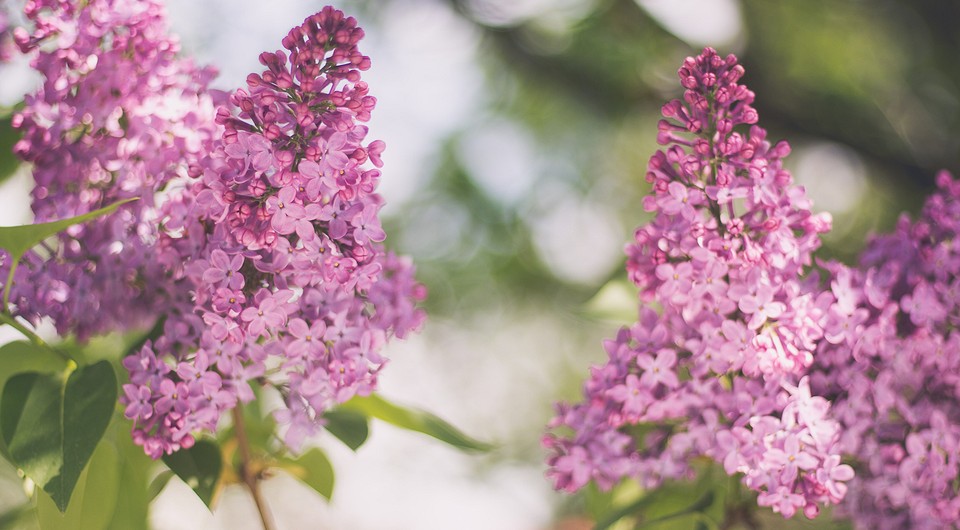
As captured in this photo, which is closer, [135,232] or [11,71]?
[135,232]

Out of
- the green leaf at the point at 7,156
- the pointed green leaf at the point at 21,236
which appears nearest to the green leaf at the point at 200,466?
the pointed green leaf at the point at 21,236

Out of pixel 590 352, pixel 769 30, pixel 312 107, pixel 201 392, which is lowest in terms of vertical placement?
pixel 590 352

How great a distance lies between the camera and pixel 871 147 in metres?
1.48

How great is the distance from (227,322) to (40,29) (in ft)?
0.71

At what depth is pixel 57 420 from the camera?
1.38 ft

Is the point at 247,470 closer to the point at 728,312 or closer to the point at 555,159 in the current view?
the point at 728,312

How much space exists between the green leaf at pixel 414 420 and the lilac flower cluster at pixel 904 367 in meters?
0.19

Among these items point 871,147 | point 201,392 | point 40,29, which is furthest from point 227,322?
point 871,147

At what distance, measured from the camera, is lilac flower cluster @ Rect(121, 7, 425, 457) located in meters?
0.38

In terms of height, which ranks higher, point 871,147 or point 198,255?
point 198,255

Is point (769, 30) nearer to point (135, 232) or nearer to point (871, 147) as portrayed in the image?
point (871, 147)

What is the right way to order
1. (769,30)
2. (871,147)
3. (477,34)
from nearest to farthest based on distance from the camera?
A: 1. (871,147)
2. (477,34)
3. (769,30)

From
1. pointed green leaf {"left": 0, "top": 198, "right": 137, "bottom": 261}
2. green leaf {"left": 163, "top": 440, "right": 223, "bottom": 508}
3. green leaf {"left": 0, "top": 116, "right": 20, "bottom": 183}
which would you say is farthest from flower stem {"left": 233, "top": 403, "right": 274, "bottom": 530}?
green leaf {"left": 0, "top": 116, "right": 20, "bottom": 183}

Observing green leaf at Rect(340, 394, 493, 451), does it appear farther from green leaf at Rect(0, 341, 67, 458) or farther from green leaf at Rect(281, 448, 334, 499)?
green leaf at Rect(0, 341, 67, 458)
